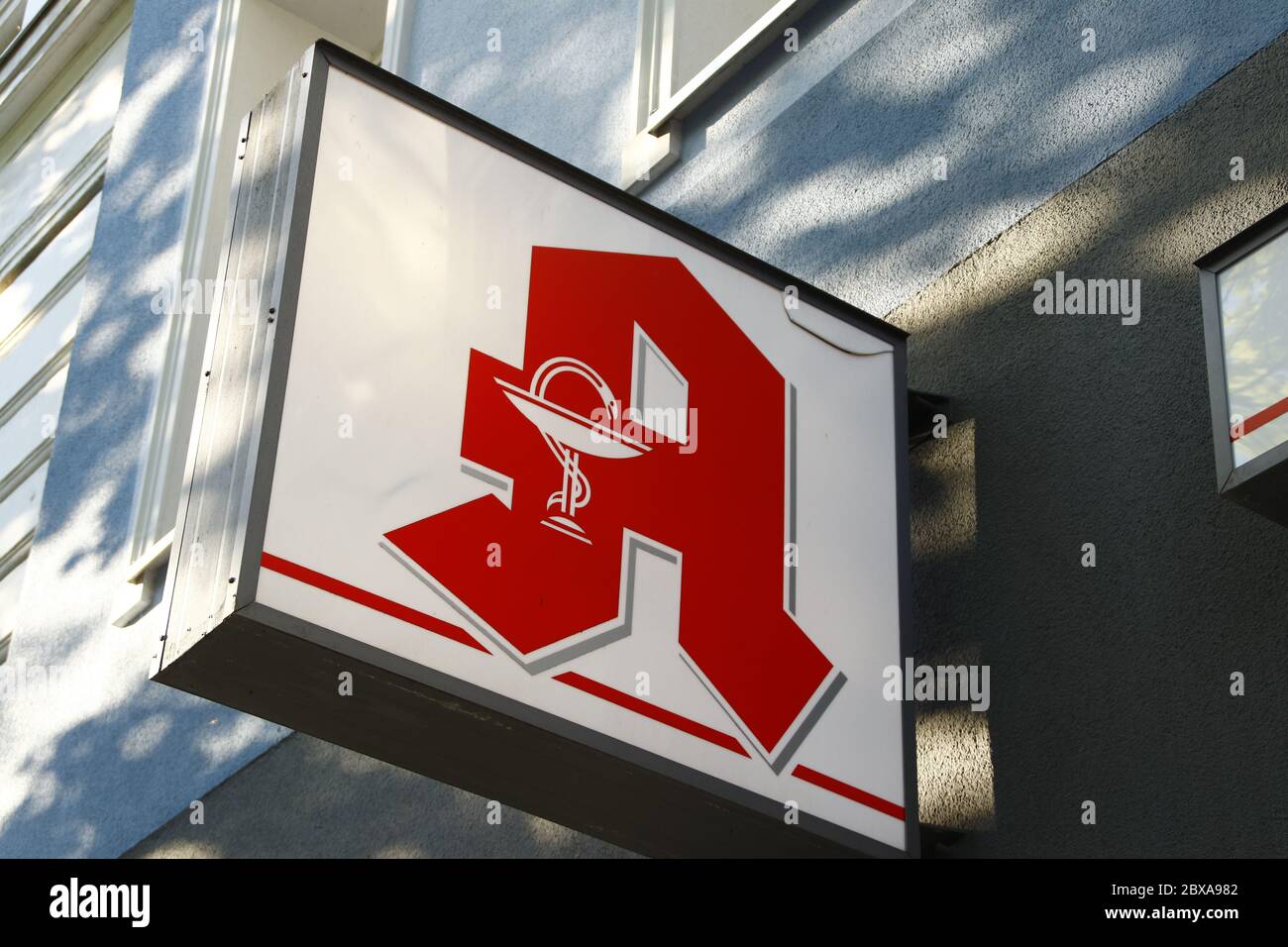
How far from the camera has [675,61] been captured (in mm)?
5352

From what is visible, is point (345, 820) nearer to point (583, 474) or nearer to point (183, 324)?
point (583, 474)

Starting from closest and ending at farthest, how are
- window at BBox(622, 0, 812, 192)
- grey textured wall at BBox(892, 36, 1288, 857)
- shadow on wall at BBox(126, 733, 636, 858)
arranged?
grey textured wall at BBox(892, 36, 1288, 857), shadow on wall at BBox(126, 733, 636, 858), window at BBox(622, 0, 812, 192)

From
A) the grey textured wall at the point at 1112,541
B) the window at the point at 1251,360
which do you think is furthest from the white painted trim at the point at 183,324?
the window at the point at 1251,360

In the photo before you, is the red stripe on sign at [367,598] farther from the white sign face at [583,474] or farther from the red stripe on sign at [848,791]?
the red stripe on sign at [848,791]

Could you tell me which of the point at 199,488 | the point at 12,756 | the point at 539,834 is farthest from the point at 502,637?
the point at 12,756

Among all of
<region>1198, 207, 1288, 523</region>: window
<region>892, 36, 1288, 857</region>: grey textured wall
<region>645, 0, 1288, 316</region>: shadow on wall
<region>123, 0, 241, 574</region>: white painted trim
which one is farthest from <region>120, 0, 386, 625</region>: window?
<region>1198, 207, 1288, 523</region>: window

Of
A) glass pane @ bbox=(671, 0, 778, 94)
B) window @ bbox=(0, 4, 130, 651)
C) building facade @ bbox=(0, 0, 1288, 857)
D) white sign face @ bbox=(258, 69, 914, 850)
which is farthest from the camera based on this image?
window @ bbox=(0, 4, 130, 651)

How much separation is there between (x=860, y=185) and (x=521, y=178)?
50.1 inches

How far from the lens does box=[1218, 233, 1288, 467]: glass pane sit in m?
2.90

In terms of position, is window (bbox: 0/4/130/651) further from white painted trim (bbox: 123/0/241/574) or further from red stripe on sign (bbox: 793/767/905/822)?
red stripe on sign (bbox: 793/767/905/822)

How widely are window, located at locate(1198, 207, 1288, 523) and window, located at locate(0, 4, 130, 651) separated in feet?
19.5

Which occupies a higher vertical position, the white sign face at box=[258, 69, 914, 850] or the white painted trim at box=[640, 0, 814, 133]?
the white painted trim at box=[640, 0, 814, 133]

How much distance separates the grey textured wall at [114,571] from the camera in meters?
6.29
